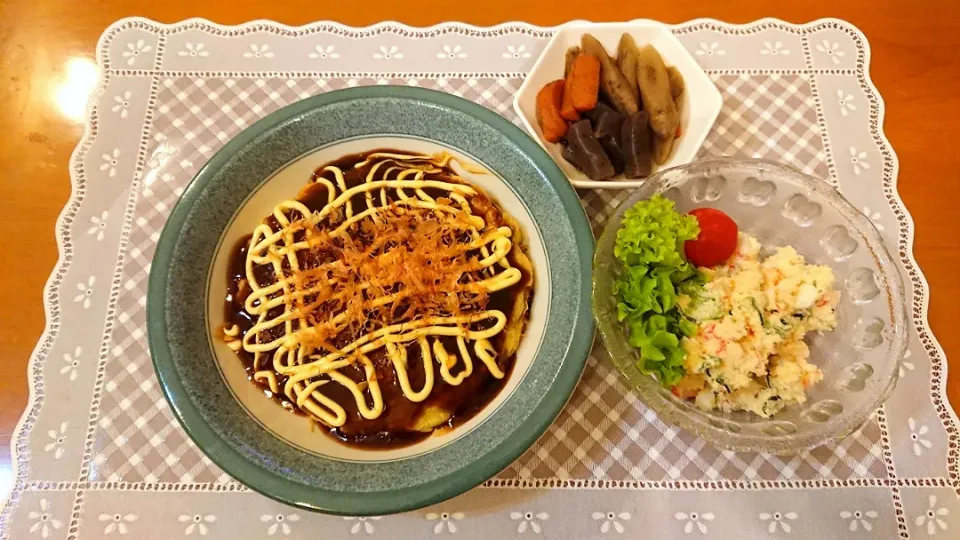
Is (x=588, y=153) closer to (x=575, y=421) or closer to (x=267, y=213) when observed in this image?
(x=575, y=421)

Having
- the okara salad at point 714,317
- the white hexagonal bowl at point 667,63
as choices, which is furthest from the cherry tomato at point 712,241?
the white hexagonal bowl at point 667,63

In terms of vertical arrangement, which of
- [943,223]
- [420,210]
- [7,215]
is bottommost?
[943,223]

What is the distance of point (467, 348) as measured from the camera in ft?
5.81

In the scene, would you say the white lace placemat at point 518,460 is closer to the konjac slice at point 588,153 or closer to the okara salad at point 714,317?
the konjac slice at point 588,153

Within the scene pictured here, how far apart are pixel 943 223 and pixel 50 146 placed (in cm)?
321

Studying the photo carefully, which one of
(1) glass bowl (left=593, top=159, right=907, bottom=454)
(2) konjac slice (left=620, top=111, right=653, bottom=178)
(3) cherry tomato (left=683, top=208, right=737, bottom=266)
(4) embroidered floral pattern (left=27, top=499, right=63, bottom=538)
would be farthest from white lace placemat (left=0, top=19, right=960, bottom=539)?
(3) cherry tomato (left=683, top=208, right=737, bottom=266)

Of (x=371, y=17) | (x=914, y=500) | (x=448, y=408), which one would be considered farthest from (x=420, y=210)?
(x=914, y=500)

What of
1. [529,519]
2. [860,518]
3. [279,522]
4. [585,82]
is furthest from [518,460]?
[585,82]

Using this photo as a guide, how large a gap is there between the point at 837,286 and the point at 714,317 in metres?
0.48

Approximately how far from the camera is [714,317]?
1532 mm

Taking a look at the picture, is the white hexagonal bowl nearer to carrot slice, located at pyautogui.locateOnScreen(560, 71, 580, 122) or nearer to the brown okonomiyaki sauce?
carrot slice, located at pyautogui.locateOnScreen(560, 71, 580, 122)

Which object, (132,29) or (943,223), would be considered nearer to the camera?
(943,223)

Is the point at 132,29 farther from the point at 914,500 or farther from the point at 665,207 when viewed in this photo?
the point at 914,500

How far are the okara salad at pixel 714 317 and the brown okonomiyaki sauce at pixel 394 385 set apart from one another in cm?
40
